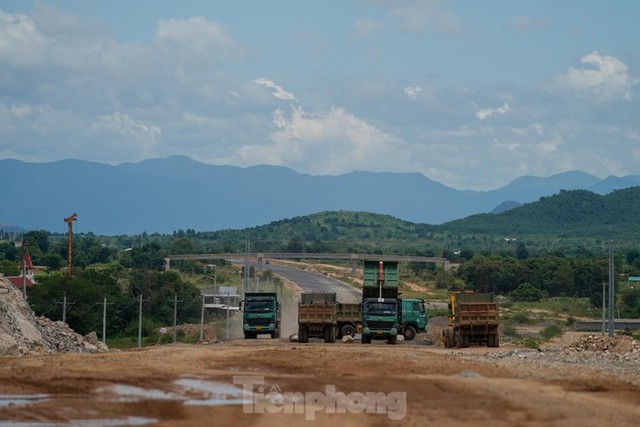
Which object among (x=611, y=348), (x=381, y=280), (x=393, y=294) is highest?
(x=381, y=280)

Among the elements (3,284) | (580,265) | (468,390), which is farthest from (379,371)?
(580,265)

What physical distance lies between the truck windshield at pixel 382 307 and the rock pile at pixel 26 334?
496 inches

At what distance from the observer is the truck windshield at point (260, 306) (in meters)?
63.0

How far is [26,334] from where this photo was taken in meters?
47.0

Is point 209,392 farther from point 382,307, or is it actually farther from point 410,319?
point 410,319

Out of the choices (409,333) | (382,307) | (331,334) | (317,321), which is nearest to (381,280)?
(409,333)

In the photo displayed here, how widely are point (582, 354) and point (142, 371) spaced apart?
18.0 metres

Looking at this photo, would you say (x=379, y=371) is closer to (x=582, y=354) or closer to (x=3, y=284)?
(x=582, y=354)

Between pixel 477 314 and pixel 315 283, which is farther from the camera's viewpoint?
pixel 315 283

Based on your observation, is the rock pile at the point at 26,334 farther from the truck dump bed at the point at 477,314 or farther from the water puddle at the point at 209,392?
the truck dump bed at the point at 477,314

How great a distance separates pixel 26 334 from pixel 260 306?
18194 mm

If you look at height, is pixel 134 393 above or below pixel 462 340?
below

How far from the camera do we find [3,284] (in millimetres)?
55156

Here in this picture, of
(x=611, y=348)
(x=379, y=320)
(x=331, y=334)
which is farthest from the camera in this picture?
(x=331, y=334)
